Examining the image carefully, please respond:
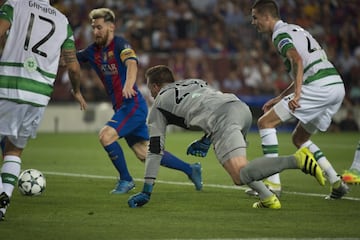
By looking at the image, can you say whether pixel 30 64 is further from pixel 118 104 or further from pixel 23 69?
pixel 118 104

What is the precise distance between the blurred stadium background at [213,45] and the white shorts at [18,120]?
51.4ft

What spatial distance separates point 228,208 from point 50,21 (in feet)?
8.36

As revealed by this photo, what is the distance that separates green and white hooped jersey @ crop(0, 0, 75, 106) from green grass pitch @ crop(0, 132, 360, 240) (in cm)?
114

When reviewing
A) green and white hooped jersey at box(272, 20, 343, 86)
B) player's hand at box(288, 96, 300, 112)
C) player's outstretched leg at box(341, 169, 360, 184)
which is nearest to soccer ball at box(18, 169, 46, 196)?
player's hand at box(288, 96, 300, 112)

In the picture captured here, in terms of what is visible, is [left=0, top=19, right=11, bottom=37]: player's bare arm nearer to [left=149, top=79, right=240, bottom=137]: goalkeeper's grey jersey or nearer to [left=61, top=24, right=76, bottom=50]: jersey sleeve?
[left=61, top=24, right=76, bottom=50]: jersey sleeve

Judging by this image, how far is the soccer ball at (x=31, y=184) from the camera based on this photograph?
9945 millimetres

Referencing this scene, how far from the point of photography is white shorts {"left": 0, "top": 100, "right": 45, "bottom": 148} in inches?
313

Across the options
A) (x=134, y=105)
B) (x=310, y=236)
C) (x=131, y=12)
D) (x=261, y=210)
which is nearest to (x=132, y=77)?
(x=134, y=105)

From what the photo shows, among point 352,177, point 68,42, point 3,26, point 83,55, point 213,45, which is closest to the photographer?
point 3,26

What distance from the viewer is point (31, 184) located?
9.96 meters

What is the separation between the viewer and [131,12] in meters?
26.8

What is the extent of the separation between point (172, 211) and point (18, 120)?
1767mm

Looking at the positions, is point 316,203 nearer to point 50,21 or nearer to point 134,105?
point 134,105

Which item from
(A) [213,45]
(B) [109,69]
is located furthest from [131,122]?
(A) [213,45]
